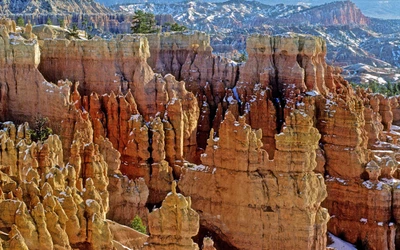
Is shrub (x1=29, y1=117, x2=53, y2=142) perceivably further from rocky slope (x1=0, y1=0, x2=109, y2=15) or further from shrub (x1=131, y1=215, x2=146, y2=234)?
rocky slope (x1=0, y1=0, x2=109, y2=15)

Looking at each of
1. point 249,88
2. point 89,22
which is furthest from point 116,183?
point 89,22

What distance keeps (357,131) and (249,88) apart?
12.1 m

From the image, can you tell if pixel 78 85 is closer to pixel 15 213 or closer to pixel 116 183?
pixel 116 183

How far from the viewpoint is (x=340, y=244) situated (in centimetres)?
4206

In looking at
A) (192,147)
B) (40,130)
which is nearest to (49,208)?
(40,130)

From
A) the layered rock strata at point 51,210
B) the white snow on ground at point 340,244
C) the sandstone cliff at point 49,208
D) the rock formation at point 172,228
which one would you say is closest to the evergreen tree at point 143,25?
the white snow on ground at point 340,244

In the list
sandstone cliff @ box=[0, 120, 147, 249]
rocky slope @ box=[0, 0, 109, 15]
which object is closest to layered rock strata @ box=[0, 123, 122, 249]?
sandstone cliff @ box=[0, 120, 147, 249]

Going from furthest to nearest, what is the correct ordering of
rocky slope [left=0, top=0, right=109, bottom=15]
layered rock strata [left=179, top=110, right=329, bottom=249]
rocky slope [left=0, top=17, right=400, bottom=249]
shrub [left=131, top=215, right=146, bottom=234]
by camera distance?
1. rocky slope [left=0, top=0, right=109, bottom=15]
2. shrub [left=131, top=215, right=146, bottom=234]
3. layered rock strata [left=179, top=110, right=329, bottom=249]
4. rocky slope [left=0, top=17, right=400, bottom=249]

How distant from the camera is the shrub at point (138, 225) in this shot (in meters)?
35.1

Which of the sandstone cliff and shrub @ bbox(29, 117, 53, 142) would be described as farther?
shrub @ bbox(29, 117, 53, 142)

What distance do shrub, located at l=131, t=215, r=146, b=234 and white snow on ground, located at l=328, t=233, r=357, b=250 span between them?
37.4ft

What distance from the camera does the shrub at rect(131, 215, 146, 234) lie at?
35.1 metres

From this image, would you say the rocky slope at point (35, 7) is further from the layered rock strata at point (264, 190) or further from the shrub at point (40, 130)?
the layered rock strata at point (264, 190)

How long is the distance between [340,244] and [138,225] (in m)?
12.6
